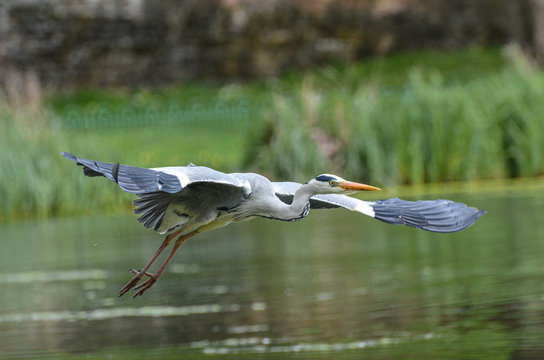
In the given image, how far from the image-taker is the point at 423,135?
1903cm

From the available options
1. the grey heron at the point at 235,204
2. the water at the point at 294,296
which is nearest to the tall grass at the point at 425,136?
the water at the point at 294,296

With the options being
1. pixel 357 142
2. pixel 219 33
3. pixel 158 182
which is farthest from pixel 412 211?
pixel 219 33

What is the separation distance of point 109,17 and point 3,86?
11.1 feet

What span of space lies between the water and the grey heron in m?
0.84

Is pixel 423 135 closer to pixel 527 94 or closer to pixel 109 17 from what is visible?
pixel 527 94

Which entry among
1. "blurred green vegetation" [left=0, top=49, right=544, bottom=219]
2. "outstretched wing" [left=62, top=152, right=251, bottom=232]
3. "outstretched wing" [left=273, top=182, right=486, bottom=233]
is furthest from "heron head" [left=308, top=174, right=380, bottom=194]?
"blurred green vegetation" [left=0, top=49, right=544, bottom=219]

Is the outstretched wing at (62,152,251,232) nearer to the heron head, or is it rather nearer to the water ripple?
the heron head

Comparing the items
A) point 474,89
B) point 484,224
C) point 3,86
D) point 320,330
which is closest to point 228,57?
point 3,86

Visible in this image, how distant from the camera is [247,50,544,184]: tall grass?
19.0 m

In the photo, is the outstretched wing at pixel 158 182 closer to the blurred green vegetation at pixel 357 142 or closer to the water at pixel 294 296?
the water at pixel 294 296

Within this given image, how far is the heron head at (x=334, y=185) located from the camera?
18.7 feet

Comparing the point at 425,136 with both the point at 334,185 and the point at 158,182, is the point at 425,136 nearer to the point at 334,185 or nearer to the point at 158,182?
the point at 334,185

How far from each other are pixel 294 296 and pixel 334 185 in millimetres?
3878

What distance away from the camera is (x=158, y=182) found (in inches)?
217
